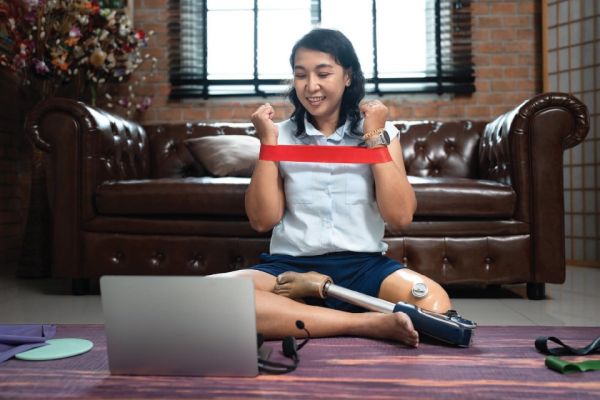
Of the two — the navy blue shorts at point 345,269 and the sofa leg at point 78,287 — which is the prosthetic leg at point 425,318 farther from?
the sofa leg at point 78,287

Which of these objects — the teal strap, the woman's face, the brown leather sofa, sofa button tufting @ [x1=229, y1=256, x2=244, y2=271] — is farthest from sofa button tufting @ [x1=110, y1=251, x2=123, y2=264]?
the teal strap

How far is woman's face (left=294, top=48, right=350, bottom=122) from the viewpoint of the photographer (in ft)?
5.67

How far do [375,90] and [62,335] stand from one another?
2745 millimetres

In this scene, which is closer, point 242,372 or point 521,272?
point 242,372

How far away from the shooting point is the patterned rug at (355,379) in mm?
1164

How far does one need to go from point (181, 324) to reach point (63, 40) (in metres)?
2.46

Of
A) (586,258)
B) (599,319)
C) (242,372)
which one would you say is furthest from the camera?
(586,258)

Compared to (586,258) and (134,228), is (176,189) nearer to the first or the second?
(134,228)

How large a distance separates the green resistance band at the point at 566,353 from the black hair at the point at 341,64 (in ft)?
2.54

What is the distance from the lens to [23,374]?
4.26 feet

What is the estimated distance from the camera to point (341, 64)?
Answer: 5.84ft

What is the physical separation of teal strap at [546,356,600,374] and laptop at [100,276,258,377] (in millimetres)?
631

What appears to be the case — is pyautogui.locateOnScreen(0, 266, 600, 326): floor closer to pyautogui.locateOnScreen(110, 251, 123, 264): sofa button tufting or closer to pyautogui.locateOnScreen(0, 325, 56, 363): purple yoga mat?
pyautogui.locateOnScreen(110, 251, 123, 264): sofa button tufting

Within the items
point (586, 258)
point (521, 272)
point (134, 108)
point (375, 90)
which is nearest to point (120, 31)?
point (134, 108)
